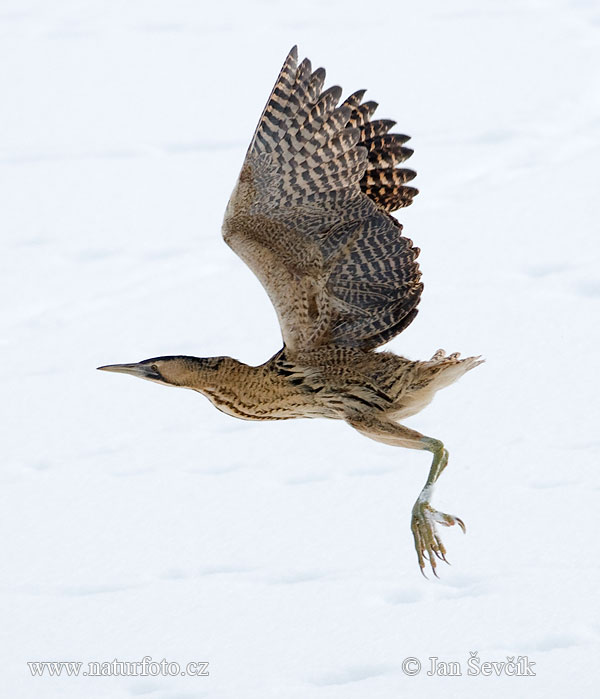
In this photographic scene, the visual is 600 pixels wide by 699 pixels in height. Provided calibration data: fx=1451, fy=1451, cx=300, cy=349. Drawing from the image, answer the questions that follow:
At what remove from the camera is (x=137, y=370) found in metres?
5.22

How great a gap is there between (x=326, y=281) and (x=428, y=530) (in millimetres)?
979

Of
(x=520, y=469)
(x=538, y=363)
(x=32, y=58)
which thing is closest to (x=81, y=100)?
(x=32, y=58)

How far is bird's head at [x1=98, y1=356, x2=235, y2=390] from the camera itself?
522 cm

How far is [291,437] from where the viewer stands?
21.2 ft

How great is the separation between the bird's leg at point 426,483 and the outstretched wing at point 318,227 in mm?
326

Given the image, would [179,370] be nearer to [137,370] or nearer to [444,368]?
[137,370]

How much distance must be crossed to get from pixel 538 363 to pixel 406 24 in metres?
7.08

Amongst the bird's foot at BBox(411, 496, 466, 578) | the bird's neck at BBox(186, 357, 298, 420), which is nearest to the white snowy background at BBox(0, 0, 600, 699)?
the bird's foot at BBox(411, 496, 466, 578)

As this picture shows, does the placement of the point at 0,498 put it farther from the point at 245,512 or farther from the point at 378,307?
the point at 378,307

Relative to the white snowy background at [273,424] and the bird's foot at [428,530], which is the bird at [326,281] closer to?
the bird's foot at [428,530]

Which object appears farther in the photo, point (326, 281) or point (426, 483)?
point (326, 281)

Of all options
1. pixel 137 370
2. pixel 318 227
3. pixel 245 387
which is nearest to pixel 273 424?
pixel 245 387

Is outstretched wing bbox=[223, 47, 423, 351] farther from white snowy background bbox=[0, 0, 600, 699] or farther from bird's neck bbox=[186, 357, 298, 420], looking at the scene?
white snowy background bbox=[0, 0, 600, 699]

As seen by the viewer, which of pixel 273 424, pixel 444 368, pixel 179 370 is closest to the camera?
pixel 179 370
